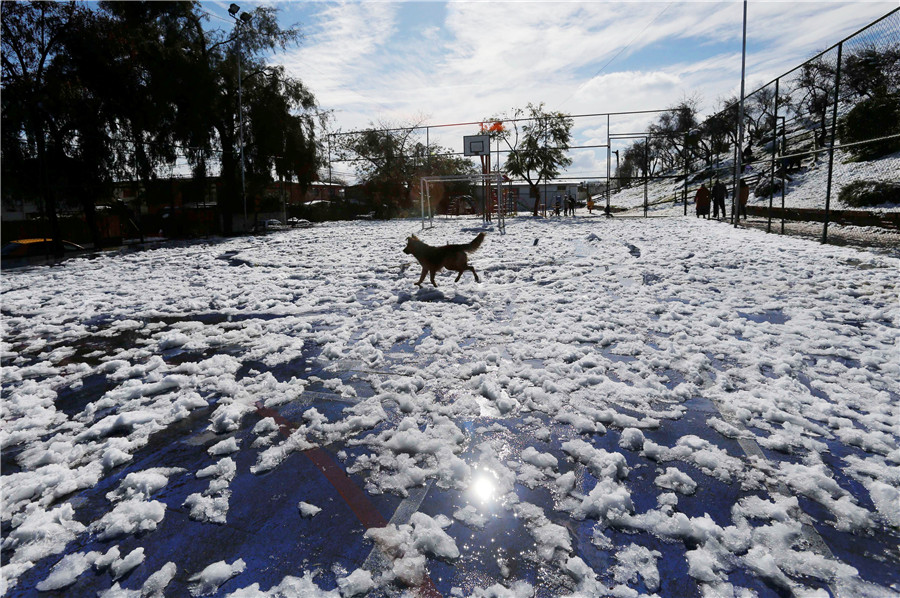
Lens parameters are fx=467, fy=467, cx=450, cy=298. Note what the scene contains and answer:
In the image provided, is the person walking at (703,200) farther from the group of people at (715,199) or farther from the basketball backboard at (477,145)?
the basketball backboard at (477,145)

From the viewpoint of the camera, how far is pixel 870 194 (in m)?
16.0

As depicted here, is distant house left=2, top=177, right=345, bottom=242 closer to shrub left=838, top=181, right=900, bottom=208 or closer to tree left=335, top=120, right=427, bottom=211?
tree left=335, top=120, right=427, bottom=211

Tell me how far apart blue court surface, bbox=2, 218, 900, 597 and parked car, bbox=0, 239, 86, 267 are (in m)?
8.26

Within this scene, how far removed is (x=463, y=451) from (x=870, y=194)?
789 inches

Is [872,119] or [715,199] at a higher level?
[872,119]

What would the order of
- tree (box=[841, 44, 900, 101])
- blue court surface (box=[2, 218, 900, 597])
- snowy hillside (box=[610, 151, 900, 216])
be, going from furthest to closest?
snowy hillside (box=[610, 151, 900, 216])
tree (box=[841, 44, 900, 101])
blue court surface (box=[2, 218, 900, 597])

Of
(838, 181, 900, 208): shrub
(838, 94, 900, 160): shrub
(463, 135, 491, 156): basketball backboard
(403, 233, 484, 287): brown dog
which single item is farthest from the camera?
(463, 135, 491, 156): basketball backboard

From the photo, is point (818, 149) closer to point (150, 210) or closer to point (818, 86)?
point (818, 86)

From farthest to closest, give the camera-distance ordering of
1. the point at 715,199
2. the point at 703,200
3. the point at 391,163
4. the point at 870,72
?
the point at 391,163
the point at 703,200
the point at 715,199
the point at 870,72

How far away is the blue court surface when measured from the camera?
5.86 ft

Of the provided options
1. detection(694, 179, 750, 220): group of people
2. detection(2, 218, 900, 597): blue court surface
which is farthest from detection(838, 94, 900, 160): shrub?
detection(694, 179, 750, 220): group of people

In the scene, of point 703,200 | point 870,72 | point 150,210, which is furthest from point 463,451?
point 703,200

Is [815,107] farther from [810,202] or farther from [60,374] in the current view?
[60,374]

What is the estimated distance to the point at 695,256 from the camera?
9.50m
